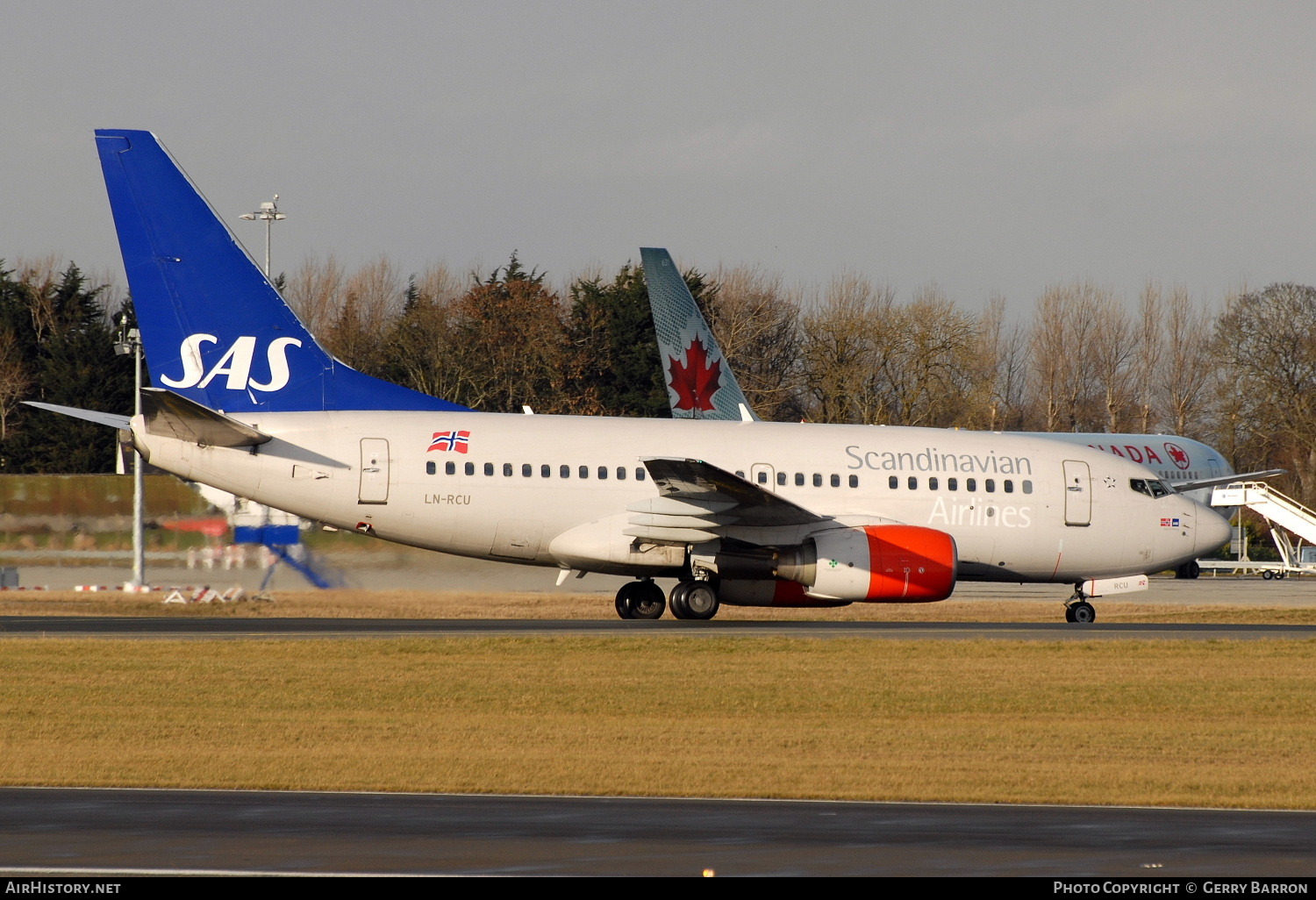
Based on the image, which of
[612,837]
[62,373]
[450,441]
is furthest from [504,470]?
[62,373]

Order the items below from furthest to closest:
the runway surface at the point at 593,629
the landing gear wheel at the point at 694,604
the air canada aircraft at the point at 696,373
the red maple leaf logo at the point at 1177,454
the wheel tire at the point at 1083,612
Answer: the red maple leaf logo at the point at 1177,454 → the air canada aircraft at the point at 696,373 → the wheel tire at the point at 1083,612 → the landing gear wheel at the point at 694,604 → the runway surface at the point at 593,629

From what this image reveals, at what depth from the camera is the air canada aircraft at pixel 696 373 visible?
1748 inches

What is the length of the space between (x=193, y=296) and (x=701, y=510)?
359 inches

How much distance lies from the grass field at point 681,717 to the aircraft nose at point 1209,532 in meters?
6.19

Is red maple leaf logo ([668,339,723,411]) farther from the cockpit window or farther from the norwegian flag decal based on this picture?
the norwegian flag decal

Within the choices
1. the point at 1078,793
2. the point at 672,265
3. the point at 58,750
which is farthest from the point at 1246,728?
the point at 672,265

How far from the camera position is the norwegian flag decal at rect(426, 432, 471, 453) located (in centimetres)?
2564

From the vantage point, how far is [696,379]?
146ft

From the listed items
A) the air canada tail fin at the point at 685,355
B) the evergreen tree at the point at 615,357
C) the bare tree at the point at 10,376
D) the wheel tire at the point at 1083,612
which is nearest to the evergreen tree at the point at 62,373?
the bare tree at the point at 10,376

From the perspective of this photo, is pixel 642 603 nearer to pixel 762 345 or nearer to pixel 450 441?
pixel 450 441

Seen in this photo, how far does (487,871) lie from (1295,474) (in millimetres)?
76226

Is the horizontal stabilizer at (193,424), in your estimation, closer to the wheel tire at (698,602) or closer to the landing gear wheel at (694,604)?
the landing gear wheel at (694,604)

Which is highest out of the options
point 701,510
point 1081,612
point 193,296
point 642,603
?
point 193,296
